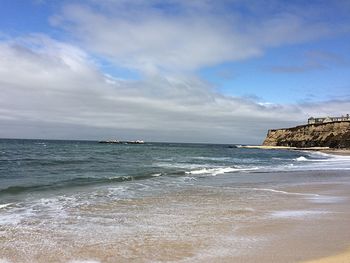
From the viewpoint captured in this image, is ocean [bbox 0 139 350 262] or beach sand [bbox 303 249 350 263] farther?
ocean [bbox 0 139 350 262]

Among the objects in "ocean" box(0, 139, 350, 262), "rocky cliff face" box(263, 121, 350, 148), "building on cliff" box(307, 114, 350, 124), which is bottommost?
"ocean" box(0, 139, 350, 262)

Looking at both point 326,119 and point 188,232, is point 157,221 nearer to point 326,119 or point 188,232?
point 188,232

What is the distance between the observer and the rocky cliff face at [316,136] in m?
96.9

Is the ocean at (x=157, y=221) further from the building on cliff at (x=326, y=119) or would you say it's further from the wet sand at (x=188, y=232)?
the building on cliff at (x=326, y=119)

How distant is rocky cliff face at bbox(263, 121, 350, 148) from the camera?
318ft

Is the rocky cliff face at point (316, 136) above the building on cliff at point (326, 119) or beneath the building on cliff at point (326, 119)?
beneath

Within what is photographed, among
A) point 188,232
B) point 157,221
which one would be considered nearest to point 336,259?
point 188,232

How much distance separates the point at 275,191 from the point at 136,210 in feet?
23.3

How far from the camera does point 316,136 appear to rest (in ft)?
352

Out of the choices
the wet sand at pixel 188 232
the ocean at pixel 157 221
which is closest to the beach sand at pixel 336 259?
the wet sand at pixel 188 232

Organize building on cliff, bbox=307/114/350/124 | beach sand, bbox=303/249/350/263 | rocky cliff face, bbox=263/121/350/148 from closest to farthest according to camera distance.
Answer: beach sand, bbox=303/249/350/263, rocky cliff face, bbox=263/121/350/148, building on cliff, bbox=307/114/350/124

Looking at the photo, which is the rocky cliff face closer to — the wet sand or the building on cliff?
the building on cliff

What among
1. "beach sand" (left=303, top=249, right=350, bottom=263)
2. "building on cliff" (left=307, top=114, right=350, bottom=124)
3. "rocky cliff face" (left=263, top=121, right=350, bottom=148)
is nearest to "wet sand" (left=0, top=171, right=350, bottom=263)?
"beach sand" (left=303, top=249, right=350, bottom=263)

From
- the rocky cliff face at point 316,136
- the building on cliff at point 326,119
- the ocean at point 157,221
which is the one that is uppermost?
the building on cliff at point 326,119
